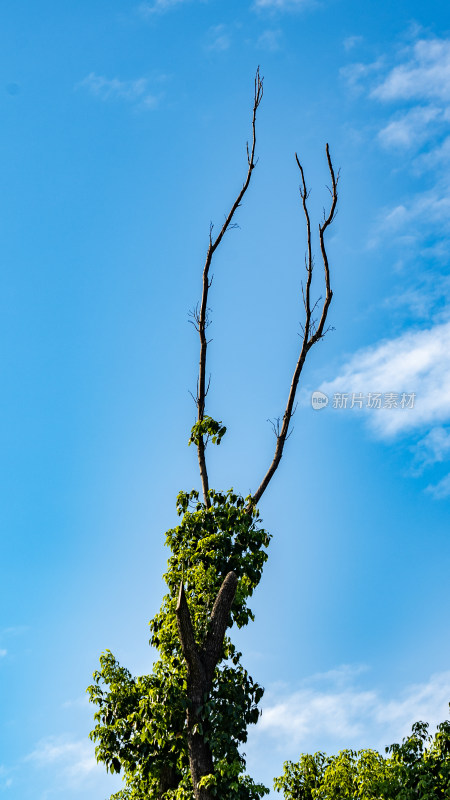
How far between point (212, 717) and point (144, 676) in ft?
4.65

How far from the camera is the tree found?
10117 millimetres

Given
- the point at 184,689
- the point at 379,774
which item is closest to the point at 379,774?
the point at 379,774

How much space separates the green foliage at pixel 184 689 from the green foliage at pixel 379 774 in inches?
108

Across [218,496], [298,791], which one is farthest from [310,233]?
[298,791]

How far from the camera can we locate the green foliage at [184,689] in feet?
33.6

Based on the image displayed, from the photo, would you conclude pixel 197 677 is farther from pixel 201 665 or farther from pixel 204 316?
pixel 204 316

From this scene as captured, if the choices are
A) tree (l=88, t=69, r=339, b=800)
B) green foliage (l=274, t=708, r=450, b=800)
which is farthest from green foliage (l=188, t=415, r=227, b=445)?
green foliage (l=274, t=708, r=450, b=800)

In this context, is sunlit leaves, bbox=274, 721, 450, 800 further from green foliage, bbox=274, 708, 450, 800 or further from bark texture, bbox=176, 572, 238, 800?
bark texture, bbox=176, 572, 238, 800

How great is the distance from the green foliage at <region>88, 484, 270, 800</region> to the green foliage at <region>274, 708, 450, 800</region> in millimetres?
2755

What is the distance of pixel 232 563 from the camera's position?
11656 mm

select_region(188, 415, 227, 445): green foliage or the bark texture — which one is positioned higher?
select_region(188, 415, 227, 445): green foliage

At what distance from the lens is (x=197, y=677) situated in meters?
10.3

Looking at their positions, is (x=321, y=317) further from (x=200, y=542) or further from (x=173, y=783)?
(x=173, y=783)

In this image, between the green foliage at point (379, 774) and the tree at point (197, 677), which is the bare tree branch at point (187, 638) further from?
the green foliage at point (379, 774)
